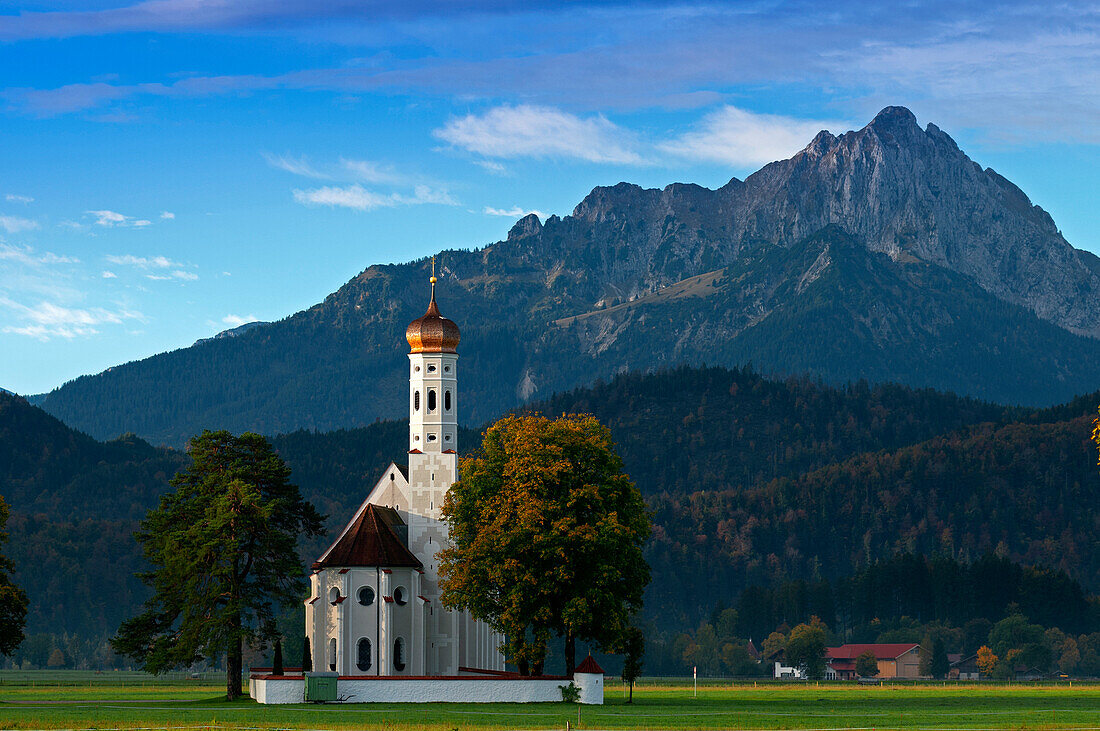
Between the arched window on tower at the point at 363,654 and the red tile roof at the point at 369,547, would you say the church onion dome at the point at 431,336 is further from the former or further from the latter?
the arched window on tower at the point at 363,654

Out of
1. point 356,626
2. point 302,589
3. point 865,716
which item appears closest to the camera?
point 865,716

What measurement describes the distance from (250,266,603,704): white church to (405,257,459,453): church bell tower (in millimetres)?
77

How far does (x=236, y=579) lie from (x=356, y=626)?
15.8 meters

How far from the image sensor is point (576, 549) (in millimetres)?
94000

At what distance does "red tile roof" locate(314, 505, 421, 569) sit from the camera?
369 feet

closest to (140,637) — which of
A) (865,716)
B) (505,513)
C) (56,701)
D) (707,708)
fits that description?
(56,701)

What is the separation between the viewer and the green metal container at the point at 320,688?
86688 millimetres

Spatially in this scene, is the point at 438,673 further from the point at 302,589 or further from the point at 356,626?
the point at 302,589

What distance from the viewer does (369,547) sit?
11300 centimetres

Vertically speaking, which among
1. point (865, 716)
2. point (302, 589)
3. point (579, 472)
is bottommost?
point (865, 716)

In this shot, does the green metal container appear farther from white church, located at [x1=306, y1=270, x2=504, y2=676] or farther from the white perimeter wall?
white church, located at [x1=306, y1=270, x2=504, y2=676]

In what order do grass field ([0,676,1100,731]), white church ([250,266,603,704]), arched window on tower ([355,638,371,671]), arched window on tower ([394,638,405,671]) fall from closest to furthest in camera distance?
1. grass field ([0,676,1100,731])
2. arched window on tower ([355,638,371,671])
3. white church ([250,266,603,704])
4. arched window on tower ([394,638,405,671])

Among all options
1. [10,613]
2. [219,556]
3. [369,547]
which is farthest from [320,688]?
[369,547]

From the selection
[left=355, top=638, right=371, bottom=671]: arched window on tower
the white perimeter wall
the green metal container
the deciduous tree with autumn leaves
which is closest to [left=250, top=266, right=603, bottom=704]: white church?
[left=355, top=638, right=371, bottom=671]: arched window on tower
